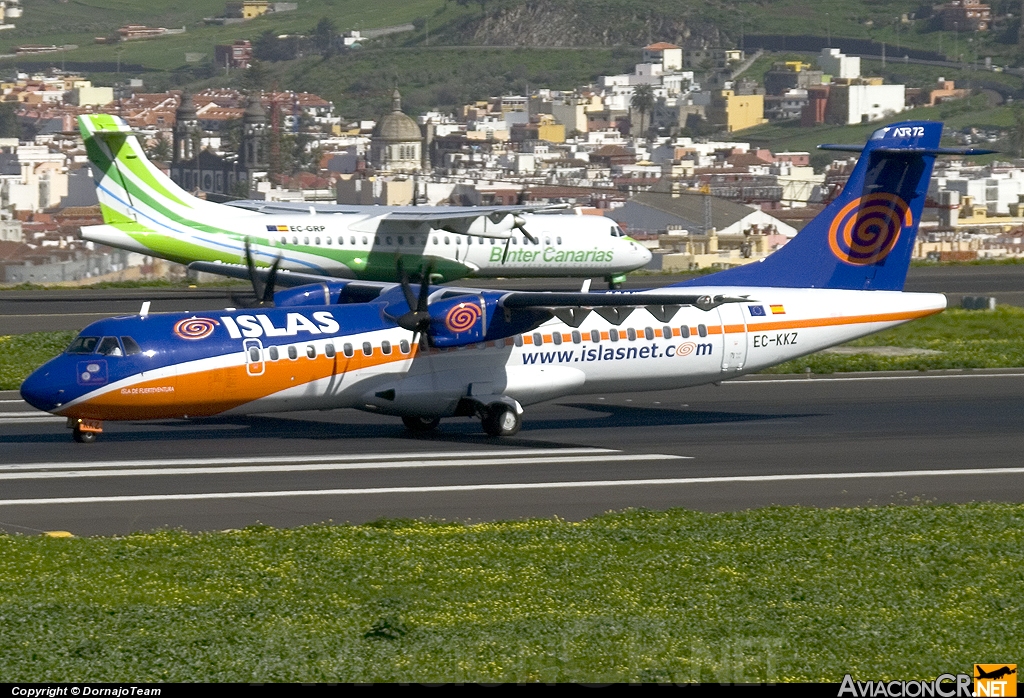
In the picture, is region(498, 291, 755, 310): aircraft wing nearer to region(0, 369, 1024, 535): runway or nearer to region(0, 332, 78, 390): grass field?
region(0, 369, 1024, 535): runway

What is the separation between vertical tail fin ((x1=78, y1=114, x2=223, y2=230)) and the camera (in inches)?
2074

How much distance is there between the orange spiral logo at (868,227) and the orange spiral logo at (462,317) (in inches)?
321

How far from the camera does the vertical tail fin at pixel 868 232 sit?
30500 mm

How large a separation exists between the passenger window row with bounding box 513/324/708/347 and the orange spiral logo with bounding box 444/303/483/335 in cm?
103

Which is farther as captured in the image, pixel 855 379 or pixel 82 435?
pixel 855 379

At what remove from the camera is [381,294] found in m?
29.3

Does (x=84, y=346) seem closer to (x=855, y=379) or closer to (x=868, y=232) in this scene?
(x=868, y=232)

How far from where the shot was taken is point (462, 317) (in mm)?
27234

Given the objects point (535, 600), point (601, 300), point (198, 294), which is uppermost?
point (601, 300)

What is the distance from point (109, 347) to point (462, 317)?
6316 mm

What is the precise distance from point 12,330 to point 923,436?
28.5m

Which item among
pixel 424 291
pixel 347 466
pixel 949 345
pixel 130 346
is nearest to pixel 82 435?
pixel 130 346

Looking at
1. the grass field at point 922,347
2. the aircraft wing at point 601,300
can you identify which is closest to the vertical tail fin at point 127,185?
the grass field at point 922,347

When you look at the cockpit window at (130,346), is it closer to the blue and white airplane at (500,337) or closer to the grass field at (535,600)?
the blue and white airplane at (500,337)
